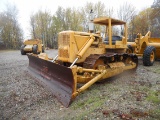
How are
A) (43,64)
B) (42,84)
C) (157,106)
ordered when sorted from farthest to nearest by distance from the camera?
(43,64)
(42,84)
(157,106)

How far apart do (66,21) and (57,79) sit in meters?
34.5

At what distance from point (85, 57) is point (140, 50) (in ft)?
19.0

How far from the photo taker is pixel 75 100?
448cm

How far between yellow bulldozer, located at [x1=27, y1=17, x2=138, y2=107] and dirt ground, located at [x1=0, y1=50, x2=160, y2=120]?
0.29m

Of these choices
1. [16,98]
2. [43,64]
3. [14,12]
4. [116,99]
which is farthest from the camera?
[14,12]

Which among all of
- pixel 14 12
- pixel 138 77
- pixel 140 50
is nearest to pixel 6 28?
pixel 14 12

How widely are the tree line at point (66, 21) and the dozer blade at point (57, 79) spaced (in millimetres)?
29254

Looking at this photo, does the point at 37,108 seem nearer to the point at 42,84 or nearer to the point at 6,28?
the point at 42,84

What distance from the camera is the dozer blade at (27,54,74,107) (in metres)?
4.40

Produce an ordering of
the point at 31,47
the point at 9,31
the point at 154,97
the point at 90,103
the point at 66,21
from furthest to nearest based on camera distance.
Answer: the point at 9,31 → the point at 66,21 → the point at 31,47 → the point at 154,97 → the point at 90,103

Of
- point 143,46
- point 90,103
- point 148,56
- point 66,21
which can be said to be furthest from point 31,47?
point 66,21

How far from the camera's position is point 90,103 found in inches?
168

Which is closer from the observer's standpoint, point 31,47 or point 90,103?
point 90,103

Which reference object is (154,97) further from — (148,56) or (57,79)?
(148,56)
